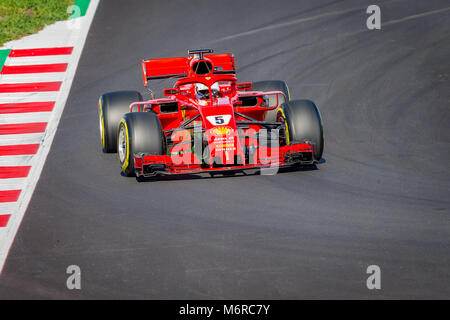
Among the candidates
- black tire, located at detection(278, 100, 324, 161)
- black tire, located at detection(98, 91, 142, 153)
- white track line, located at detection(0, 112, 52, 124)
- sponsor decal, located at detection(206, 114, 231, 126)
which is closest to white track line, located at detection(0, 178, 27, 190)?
black tire, located at detection(98, 91, 142, 153)

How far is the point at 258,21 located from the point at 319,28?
4.96ft

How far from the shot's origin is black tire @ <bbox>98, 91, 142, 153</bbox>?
13.0 metres

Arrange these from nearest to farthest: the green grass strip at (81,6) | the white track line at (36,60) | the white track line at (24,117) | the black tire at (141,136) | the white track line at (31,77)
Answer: the black tire at (141,136), the white track line at (24,117), the white track line at (31,77), the white track line at (36,60), the green grass strip at (81,6)

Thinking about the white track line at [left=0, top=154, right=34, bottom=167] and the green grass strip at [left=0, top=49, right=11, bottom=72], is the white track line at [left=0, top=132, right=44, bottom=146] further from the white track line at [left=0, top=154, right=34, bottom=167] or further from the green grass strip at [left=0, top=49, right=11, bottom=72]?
the green grass strip at [left=0, top=49, right=11, bottom=72]

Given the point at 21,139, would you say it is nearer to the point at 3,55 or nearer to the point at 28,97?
the point at 28,97

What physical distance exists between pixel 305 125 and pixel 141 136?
245 centimetres

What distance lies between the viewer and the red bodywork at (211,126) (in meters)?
11.5

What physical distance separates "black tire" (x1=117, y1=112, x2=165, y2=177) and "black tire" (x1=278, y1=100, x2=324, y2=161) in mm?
1937

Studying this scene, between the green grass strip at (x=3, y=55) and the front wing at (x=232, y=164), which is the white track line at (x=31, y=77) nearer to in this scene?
the green grass strip at (x=3, y=55)

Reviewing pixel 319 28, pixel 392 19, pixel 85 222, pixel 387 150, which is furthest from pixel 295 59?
pixel 85 222

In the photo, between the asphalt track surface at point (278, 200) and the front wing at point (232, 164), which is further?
the front wing at point (232, 164)

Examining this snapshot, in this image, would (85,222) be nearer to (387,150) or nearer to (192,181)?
(192,181)

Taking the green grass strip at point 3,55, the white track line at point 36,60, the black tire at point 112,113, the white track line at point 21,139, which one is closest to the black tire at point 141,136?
the black tire at point 112,113
